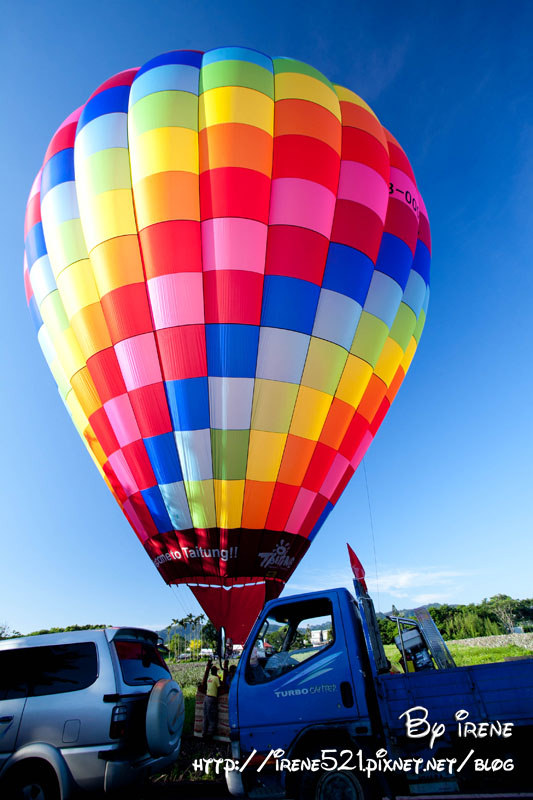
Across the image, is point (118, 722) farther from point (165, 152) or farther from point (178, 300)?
point (165, 152)

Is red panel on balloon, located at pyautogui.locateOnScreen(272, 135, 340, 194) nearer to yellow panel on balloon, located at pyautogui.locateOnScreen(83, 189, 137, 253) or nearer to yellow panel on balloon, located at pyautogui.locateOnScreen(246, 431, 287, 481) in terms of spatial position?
yellow panel on balloon, located at pyautogui.locateOnScreen(83, 189, 137, 253)

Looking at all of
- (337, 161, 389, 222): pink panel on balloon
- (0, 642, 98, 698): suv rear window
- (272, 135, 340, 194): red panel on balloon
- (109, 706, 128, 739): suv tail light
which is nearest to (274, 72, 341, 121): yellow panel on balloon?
(272, 135, 340, 194): red panel on balloon

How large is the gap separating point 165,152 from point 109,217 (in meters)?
1.78

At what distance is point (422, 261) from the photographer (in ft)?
40.5

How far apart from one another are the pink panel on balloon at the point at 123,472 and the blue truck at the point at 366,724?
573 centimetres

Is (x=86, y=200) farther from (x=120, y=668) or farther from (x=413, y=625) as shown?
(x=413, y=625)

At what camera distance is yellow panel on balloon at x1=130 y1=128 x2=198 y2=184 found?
9680 millimetres

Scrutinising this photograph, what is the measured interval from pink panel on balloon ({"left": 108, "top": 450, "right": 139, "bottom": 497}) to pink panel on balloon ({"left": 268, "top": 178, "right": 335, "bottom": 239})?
19.3 feet

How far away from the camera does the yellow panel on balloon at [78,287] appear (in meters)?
10.0

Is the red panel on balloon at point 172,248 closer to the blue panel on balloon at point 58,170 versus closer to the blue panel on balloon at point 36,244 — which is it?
the blue panel on balloon at point 58,170

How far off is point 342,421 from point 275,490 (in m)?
2.12

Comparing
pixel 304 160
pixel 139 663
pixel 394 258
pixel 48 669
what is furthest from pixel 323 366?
pixel 48 669

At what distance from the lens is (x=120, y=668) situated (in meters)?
4.37

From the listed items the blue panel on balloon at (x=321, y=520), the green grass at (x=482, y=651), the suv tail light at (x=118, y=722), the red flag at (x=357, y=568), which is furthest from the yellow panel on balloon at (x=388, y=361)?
the green grass at (x=482, y=651)
